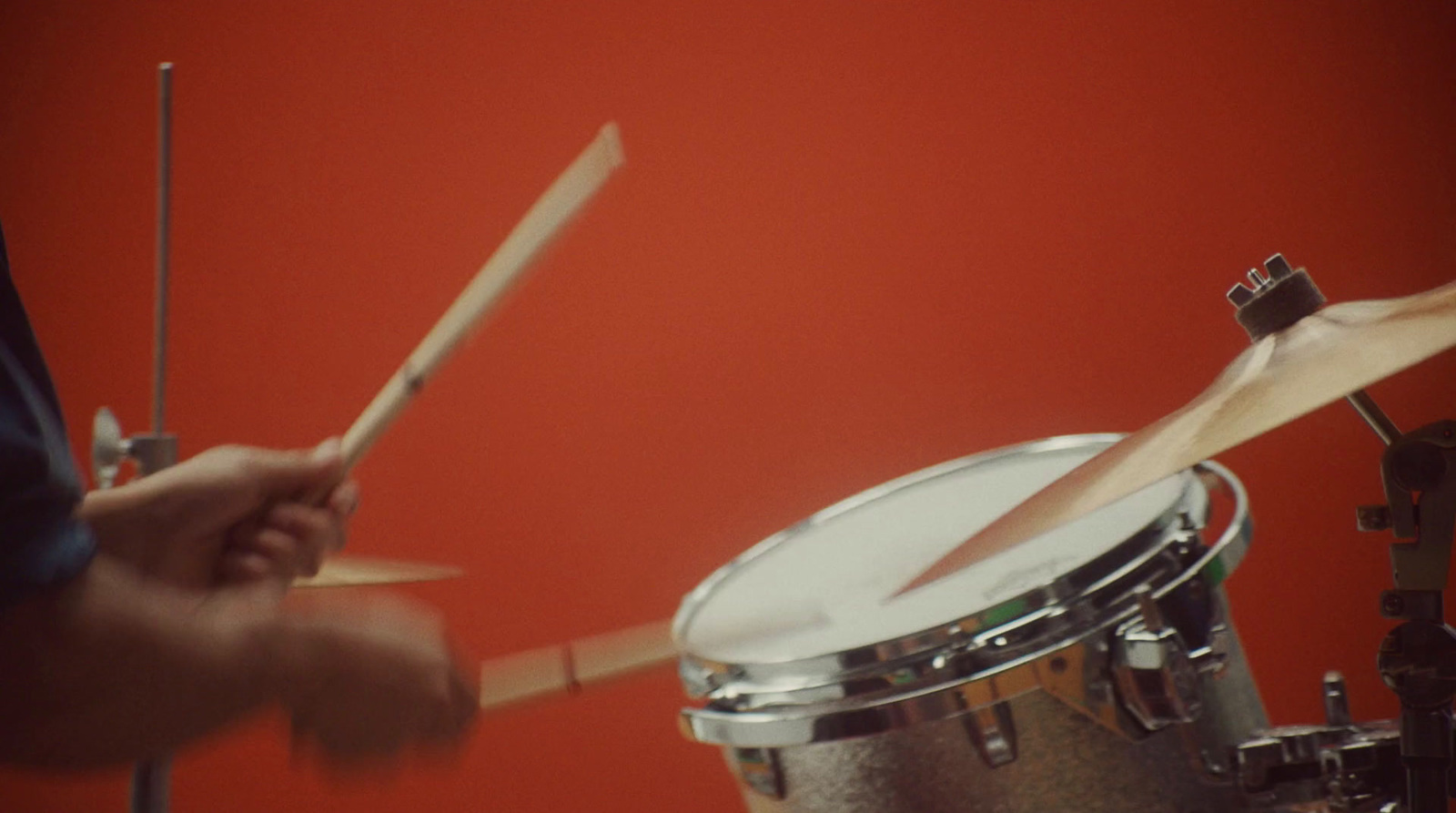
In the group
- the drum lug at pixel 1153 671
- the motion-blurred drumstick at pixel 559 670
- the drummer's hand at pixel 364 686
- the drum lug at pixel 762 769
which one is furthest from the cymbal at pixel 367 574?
the drum lug at pixel 1153 671

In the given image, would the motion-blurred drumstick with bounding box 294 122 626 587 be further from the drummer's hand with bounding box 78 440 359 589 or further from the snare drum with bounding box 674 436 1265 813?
the snare drum with bounding box 674 436 1265 813

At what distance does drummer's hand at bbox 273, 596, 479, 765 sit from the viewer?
542mm

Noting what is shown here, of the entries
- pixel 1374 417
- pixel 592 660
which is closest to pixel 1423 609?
pixel 1374 417

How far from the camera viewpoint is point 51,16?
1.90 m

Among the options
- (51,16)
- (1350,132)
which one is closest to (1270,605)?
(1350,132)

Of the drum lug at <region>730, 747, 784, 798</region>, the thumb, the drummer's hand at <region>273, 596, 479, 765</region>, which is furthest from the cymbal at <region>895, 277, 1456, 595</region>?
the thumb

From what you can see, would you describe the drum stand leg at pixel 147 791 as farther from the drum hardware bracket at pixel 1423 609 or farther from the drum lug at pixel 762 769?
the drum hardware bracket at pixel 1423 609

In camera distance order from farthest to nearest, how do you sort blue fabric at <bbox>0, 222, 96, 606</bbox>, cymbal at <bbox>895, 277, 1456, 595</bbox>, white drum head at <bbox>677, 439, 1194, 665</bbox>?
1. white drum head at <bbox>677, 439, 1194, 665</bbox>
2. cymbal at <bbox>895, 277, 1456, 595</bbox>
3. blue fabric at <bbox>0, 222, 96, 606</bbox>

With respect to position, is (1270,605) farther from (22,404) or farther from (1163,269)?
(22,404)

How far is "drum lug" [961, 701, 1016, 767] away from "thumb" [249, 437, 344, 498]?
498 millimetres

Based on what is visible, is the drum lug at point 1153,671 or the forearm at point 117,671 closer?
the forearm at point 117,671

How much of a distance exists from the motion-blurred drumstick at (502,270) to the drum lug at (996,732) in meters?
0.43

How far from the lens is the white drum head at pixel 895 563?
2.78ft

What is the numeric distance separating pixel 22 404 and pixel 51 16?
1.75 metres
